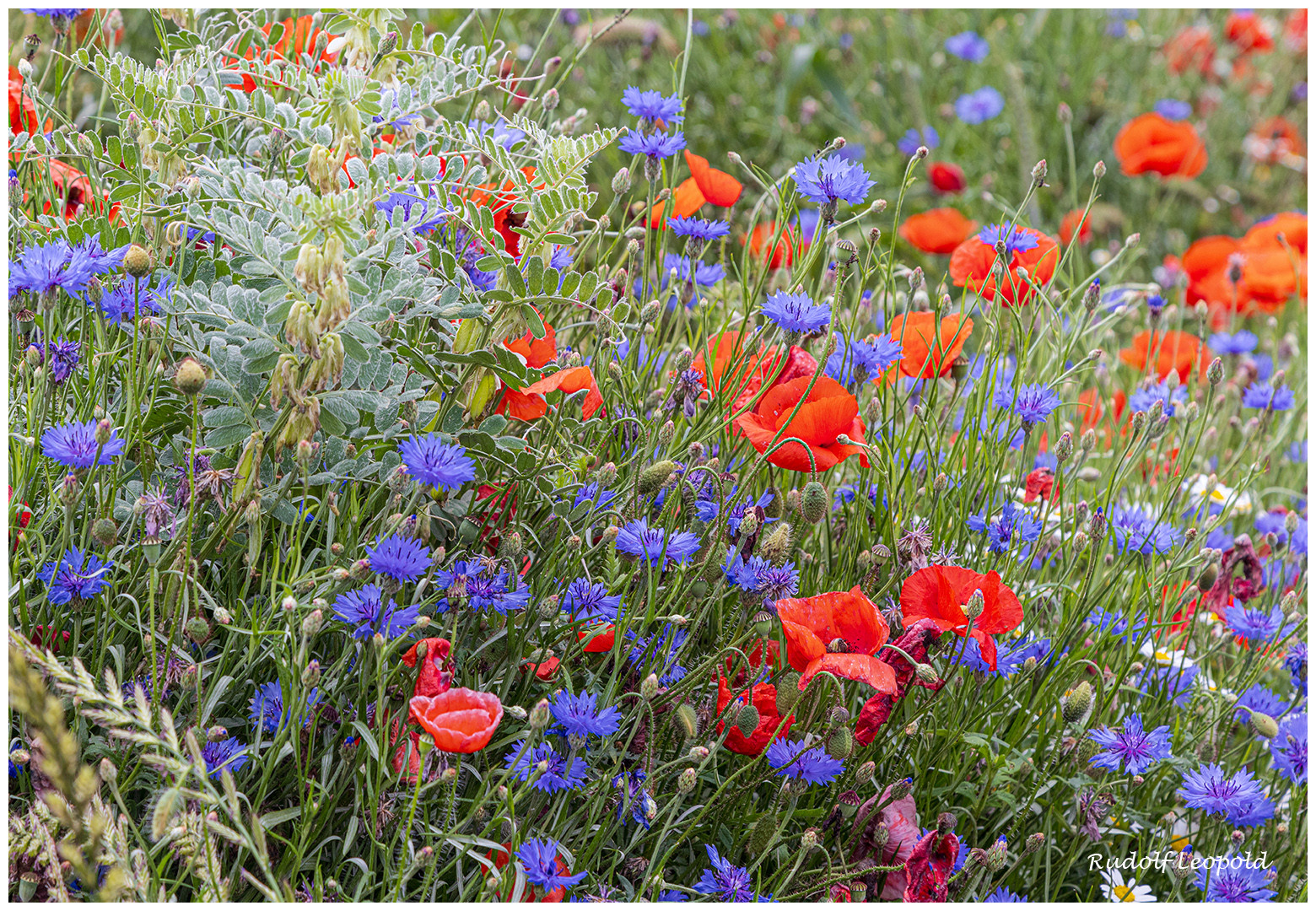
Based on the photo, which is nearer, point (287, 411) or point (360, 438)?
point (287, 411)

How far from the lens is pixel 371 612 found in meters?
1.00

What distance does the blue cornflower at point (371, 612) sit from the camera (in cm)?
99

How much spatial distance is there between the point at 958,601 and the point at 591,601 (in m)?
0.37

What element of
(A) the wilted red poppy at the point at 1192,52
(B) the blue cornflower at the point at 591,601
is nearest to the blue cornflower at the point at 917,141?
(A) the wilted red poppy at the point at 1192,52

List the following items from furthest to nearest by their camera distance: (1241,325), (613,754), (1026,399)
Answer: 1. (1241,325)
2. (1026,399)
3. (613,754)

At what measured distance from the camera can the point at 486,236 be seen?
1.15m

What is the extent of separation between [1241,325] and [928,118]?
1.11 m

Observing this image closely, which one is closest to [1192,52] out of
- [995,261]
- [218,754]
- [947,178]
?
[947,178]

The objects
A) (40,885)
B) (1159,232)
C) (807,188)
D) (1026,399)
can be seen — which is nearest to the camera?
(40,885)

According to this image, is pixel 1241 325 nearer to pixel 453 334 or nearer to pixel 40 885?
pixel 453 334

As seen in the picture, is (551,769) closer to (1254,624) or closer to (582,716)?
(582,716)

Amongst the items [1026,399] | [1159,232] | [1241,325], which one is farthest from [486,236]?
[1159,232]

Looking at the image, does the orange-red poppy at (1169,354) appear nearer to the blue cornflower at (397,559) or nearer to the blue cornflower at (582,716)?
the blue cornflower at (582,716)

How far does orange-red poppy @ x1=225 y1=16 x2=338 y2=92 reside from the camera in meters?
1.41
